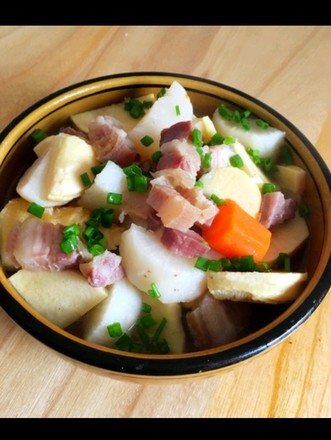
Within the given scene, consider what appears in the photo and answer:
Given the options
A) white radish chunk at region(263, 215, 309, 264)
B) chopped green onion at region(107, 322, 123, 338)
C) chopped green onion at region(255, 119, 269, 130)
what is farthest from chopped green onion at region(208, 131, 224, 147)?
chopped green onion at region(107, 322, 123, 338)

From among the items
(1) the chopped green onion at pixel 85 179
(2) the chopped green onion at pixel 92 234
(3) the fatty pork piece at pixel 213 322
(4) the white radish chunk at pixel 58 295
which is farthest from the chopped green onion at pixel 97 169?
(3) the fatty pork piece at pixel 213 322

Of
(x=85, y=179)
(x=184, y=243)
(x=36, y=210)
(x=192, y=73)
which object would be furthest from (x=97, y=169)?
(x=192, y=73)

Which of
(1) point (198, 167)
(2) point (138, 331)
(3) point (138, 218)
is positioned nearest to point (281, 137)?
(1) point (198, 167)

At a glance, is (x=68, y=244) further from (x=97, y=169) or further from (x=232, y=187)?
(x=232, y=187)

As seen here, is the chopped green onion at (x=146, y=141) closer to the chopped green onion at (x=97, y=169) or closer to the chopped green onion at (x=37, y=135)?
the chopped green onion at (x=97, y=169)

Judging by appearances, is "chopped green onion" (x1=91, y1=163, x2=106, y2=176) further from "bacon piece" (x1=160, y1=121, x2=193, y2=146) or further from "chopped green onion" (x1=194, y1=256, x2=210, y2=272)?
"chopped green onion" (x1=194, y1=256, x2=210, y2=272)

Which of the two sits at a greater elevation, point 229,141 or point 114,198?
point 229,141
